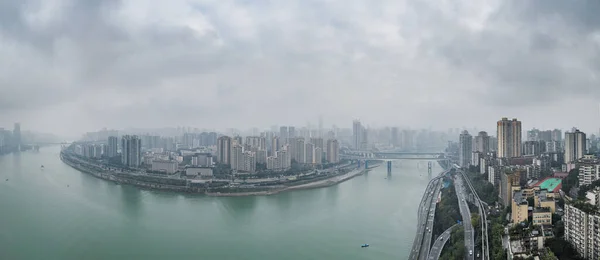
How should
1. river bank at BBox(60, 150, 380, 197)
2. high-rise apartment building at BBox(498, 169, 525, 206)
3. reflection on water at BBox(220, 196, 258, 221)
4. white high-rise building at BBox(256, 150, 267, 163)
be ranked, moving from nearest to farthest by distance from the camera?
high-rise apartment building at BBox(498, 169, 525, 206), reflection on water at BBox(220, 196, 258, 221), river bank at BBox(60, 150, 380, 197), white high-rise building at BBox(256, 150, 267, 163)

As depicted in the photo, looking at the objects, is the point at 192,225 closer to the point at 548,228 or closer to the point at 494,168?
the point at 548,228

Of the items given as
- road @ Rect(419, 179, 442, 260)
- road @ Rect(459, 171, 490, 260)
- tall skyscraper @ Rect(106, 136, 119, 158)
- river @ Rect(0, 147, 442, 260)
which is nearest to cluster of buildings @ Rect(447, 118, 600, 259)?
road @ Rect(459, 171, 490, 260)

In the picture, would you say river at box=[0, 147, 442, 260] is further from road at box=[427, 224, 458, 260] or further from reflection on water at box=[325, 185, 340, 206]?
road at box=[427, 224, 458, 260]

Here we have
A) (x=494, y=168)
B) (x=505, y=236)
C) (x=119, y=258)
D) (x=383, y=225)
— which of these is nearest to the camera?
(x=505, y=236)

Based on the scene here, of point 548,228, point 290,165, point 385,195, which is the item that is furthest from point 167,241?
point 290,165

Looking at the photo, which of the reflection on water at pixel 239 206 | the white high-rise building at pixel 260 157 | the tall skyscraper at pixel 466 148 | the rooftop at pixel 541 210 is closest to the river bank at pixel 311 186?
the reflection on water at pixel 239 206

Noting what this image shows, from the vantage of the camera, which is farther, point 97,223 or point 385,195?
point 385,195

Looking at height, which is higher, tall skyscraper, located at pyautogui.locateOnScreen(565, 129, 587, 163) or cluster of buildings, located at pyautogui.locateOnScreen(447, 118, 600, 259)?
tall skyscraper, located at pyautogui.locateOnScreen(565, 129, 587, 163)

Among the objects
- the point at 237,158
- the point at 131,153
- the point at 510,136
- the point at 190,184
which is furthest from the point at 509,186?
the point at 131,153
